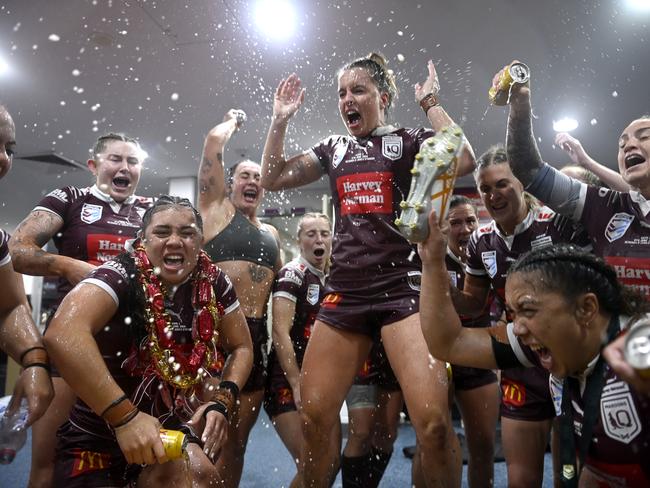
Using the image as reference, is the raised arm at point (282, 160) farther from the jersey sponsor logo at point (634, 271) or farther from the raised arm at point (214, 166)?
the jersey sponsor logo at point (634, 271)

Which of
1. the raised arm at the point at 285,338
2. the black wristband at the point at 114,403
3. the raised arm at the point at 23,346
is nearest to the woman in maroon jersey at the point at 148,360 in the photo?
the black wristband at the point at 114,403

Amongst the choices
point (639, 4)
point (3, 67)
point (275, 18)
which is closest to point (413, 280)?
point (275, 18)

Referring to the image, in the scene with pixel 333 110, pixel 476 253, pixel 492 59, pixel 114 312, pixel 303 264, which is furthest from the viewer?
pixel 333 110

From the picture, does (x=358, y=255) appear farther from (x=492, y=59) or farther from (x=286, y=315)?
(x=492, y=59)

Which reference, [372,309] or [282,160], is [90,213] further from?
[372,309]

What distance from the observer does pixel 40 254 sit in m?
3.19

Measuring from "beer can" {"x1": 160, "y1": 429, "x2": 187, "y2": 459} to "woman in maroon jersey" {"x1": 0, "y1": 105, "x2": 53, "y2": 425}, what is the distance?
0.50m

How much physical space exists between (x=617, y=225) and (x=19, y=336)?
245 cm

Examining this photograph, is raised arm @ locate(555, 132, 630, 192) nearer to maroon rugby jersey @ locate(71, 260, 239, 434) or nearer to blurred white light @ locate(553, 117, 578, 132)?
maroon rugby jersey @ locate(71, 260, 239, 434)

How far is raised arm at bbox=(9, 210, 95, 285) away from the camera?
10.2 feet

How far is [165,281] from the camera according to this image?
94.6 inches

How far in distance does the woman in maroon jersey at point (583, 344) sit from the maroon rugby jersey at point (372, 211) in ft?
2.45

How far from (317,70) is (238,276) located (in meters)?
3.30

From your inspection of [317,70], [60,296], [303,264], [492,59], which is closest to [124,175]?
[60,296]
